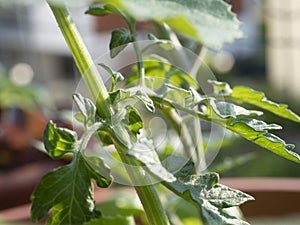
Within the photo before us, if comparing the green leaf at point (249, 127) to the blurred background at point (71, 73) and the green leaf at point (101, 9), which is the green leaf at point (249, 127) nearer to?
the green leaf at point (101, 9)

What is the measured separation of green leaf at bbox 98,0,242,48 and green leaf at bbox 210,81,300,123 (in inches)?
2.2

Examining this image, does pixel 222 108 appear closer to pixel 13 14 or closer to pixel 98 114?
pixel 98 114

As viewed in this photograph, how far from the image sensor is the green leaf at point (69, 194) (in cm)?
33

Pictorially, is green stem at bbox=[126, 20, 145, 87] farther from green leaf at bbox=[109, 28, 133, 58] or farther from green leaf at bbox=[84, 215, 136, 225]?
green leaf at bbox=[84, 215, 136, 225]

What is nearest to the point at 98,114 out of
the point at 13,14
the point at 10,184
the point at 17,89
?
the point at 10,184

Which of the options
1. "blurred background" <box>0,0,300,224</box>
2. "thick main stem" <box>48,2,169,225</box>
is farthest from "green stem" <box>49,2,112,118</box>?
"blurred background" <box>0,0,300,224</box>

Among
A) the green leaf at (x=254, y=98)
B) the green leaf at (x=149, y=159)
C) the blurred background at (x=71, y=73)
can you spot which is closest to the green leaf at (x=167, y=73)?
the green leaf at (x=254, y=98)

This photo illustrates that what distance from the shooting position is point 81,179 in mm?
327

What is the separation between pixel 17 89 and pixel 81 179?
103 cm

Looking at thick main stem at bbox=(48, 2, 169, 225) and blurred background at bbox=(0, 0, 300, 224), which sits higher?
thick main stem at bbox=(48, 2, 169, 225)

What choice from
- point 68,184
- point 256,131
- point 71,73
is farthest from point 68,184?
point 71,73

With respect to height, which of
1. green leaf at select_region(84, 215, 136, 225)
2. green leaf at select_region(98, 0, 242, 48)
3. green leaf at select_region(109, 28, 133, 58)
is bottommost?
green leaf at select_region(84, 215, 136, 225)

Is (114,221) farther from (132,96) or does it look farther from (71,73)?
(71,73)

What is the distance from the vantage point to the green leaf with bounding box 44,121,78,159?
0.33 m
